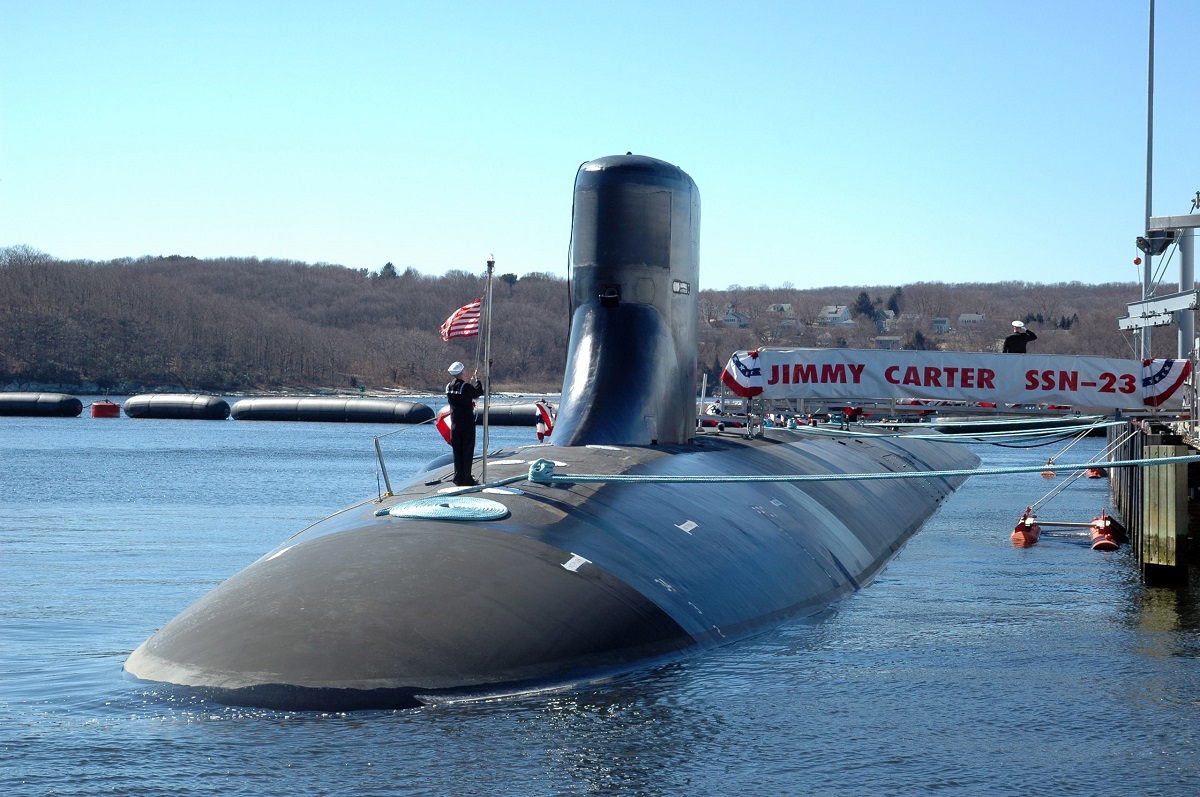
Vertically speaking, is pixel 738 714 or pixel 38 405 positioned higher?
pixel 38 405

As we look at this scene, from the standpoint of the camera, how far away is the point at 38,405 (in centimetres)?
8950

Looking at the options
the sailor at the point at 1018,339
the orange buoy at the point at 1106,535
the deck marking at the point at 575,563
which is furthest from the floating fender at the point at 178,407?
the deck marking at the point at 575,563

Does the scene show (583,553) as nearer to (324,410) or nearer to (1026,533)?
(1026,533)

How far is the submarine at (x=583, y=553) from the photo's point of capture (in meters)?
9.34

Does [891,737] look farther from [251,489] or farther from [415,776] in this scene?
[251,489]

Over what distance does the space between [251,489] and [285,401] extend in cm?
5518

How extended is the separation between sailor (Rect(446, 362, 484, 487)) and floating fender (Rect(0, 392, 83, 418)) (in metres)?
83.0

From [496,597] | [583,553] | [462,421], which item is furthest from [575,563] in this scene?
[462,421]

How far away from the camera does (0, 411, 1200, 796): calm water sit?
28.4ft

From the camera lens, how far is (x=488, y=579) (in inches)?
400

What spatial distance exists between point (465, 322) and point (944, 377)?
17.7 metres

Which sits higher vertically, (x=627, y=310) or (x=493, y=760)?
(x=627, y=310)

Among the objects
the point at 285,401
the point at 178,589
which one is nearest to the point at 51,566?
the point at 178,589

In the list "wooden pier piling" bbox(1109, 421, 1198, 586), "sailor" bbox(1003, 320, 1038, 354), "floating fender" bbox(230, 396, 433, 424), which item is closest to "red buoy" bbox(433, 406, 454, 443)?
"wooden pier piling" bbox(1109, 421, 1198, 586)
